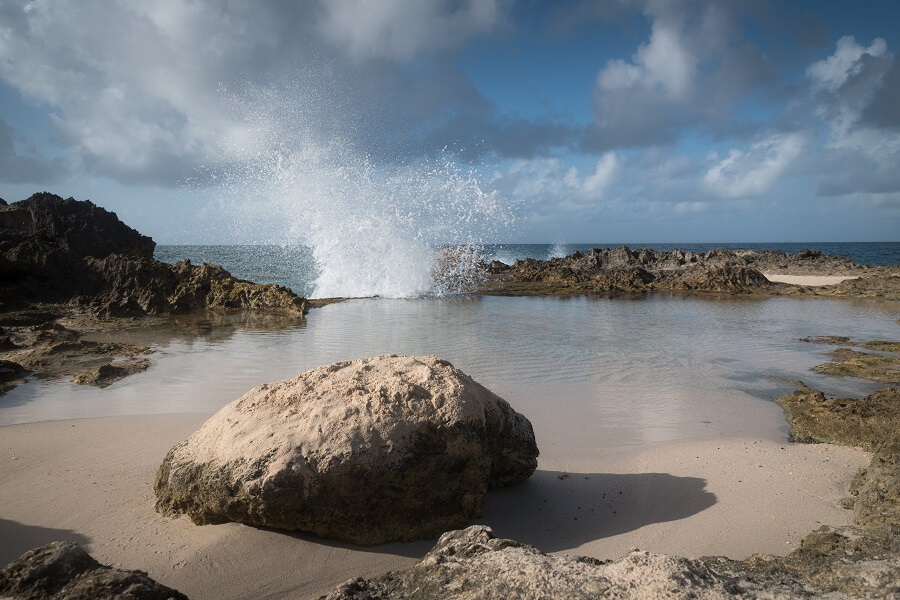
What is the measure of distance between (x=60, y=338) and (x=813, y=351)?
13.1 meters

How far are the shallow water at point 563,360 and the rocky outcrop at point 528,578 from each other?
2.56 meters

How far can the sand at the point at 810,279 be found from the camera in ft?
76.8

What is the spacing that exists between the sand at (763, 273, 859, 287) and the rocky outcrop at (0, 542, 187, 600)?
26435 millimetres

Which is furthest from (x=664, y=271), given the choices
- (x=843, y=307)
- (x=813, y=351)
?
(x=813, y=351)

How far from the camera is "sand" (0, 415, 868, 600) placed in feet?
10.2

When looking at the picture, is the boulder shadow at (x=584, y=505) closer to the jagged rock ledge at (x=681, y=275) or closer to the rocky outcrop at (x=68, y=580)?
the rocky outcrop at (x=68, y=580)

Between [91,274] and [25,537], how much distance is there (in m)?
12.9

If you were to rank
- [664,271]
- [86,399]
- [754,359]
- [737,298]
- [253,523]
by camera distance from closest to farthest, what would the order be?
[253,523] → [86,399] → [754,359] → [737,298] → [664,271]

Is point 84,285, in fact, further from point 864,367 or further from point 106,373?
point 864,367

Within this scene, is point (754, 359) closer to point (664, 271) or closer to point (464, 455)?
point (464, 455)

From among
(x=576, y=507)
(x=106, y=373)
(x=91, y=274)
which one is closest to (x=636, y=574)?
(x=576, y=507)

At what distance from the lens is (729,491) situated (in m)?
4.05

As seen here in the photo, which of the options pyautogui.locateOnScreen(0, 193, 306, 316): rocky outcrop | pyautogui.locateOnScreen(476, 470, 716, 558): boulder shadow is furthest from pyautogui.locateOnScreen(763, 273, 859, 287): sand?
pyautogui.locateOnScreen(476, 470, 716, 558): boulder shadow

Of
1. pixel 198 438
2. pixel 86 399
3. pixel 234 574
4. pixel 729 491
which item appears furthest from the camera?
pixel 86 399
